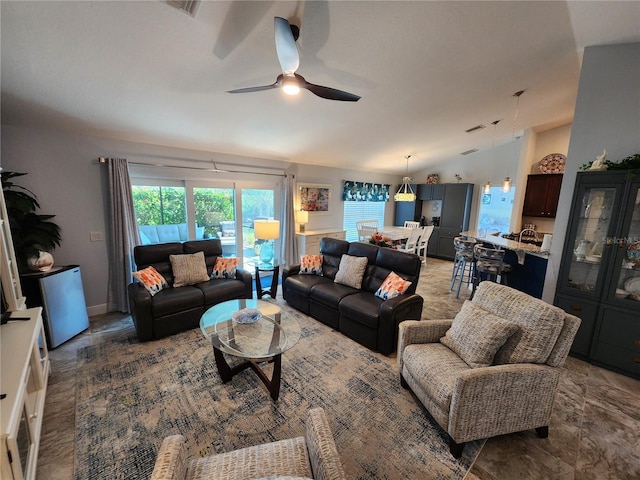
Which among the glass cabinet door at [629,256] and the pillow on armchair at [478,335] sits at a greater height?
the glass cabinet door at [629,256]

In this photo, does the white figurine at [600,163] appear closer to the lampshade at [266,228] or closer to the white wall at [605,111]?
the white wall at [605,111]

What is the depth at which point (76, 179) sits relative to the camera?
3.19 m

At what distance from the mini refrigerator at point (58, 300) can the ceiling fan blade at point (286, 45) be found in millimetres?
3145

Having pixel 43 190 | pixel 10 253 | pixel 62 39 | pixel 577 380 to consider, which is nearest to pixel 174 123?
pixel 62 39

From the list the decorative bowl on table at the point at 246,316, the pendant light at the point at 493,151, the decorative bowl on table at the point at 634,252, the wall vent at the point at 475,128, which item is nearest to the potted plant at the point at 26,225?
the decorative bowl on table at the point at 246,316

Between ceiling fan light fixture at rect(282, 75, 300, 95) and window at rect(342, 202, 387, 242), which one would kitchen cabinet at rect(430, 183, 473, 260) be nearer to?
window at rect(342, 202, 387, 242)

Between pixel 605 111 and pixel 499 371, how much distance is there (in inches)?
118

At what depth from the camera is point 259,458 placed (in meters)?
1.17

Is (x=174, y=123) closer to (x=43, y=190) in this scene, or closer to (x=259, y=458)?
(x=43, y=190)

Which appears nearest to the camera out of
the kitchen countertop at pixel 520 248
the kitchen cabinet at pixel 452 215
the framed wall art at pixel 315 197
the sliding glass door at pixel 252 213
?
the kitchen countertop at pixel 520 248

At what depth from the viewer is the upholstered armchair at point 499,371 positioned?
161cm

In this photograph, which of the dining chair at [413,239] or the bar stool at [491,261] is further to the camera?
the dining chair at [413,239]

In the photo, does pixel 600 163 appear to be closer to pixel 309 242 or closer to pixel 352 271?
pixel 352 271

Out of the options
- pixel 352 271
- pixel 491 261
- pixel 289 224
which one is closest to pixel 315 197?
pixel 289 224
